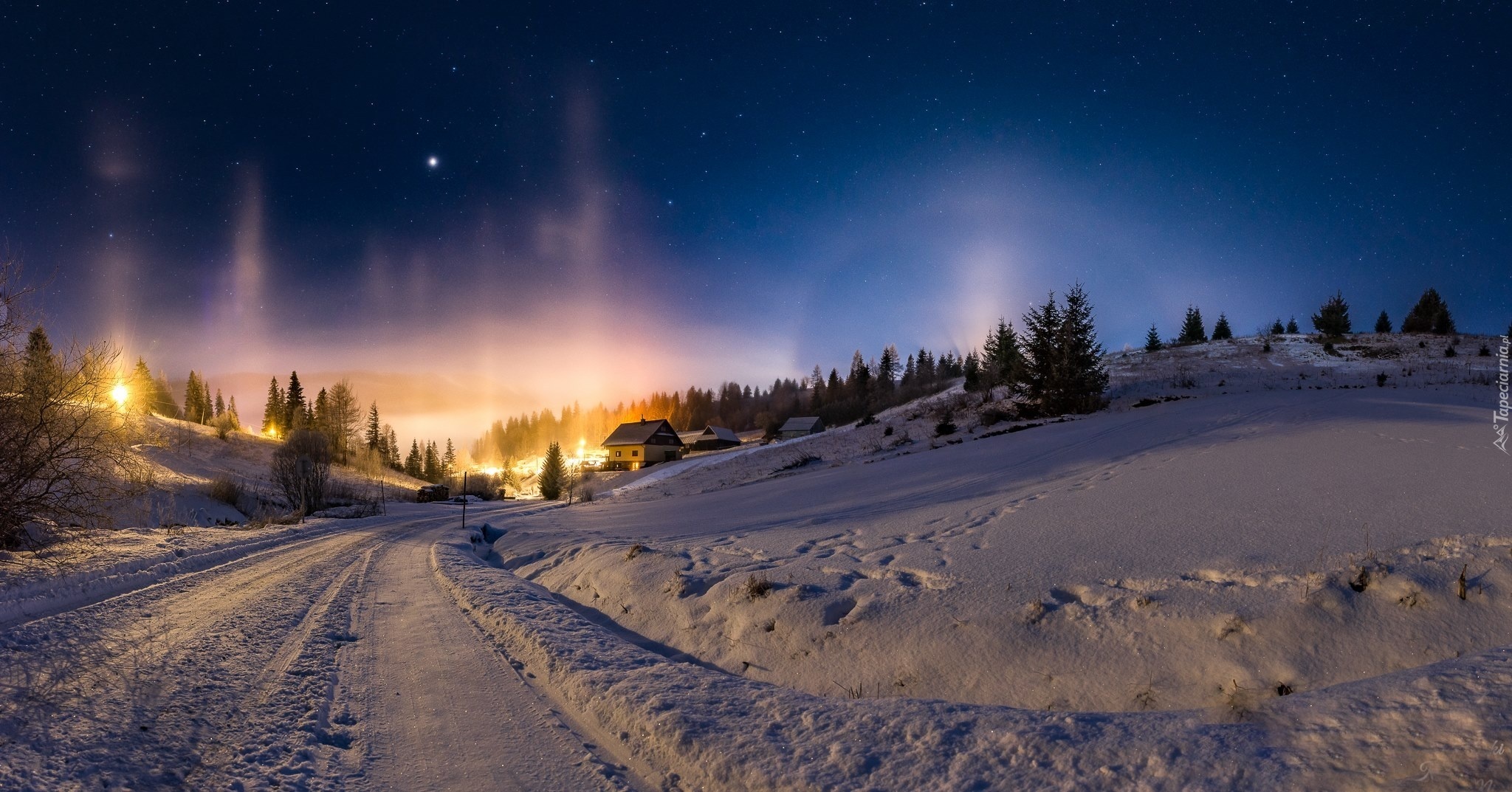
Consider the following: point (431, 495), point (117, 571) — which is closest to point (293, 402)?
point (431, 495)

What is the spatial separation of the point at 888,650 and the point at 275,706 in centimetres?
460

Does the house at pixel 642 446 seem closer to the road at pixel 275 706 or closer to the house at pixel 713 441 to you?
the house at pixel 713 441

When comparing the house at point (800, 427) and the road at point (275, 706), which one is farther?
the house at point (800, 427)

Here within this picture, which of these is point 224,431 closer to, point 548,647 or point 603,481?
point 603,481

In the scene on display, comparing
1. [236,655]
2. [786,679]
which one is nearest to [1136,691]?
[786,679]

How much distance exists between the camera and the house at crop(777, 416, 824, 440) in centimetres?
8075

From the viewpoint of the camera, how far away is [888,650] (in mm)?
5223

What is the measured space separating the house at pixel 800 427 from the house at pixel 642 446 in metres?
14.5

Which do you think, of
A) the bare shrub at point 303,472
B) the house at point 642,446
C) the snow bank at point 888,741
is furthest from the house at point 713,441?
the snow bank at point 888,741

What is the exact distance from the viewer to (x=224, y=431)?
62719 millimetres

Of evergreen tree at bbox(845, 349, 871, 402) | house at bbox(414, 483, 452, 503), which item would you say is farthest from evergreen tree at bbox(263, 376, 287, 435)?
evergreen tree at bbox(845, 349, 871, 402)

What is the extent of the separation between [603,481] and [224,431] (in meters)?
42.6

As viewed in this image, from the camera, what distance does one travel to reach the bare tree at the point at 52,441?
9.97 metres

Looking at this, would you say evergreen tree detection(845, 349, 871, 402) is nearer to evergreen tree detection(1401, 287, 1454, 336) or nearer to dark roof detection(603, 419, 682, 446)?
dark roof detection(603, 419, 682, 446)
